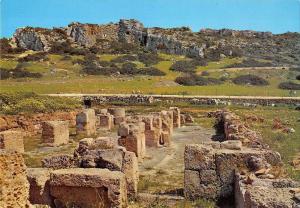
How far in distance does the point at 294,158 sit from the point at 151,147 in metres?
6.27

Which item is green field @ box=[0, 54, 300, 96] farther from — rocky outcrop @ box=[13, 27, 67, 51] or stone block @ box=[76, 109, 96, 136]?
stone block @ box=[76, 109, 96, 136]

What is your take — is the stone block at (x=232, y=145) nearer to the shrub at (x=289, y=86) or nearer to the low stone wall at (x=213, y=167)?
the low stone wall at (x=213, y=167)

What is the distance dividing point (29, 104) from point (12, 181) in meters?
21.8

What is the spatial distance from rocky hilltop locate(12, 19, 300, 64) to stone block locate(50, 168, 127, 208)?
68478 mm

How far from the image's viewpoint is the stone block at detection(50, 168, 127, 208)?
931 centimetres

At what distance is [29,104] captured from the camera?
28.5m

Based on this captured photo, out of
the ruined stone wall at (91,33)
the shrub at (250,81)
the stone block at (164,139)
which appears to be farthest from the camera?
the ruined stone wall at (91,33)

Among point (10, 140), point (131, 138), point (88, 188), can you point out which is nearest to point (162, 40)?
point (10, 140)

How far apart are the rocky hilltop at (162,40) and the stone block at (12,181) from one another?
70.5m

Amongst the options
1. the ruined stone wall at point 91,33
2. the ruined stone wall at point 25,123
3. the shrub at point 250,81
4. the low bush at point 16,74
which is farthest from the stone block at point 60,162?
the ruined stone wall at point 91,33

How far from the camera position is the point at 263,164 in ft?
34.0

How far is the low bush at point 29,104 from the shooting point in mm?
27266

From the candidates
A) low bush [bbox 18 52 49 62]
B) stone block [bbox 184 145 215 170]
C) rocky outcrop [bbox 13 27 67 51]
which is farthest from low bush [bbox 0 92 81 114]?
rocky outcrop [bbox 13 27 67 51]

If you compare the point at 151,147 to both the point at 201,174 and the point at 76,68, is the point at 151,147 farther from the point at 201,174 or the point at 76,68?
the point at 76,68
